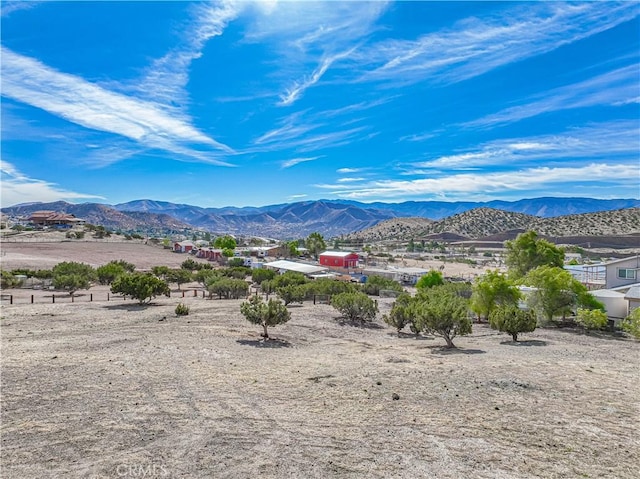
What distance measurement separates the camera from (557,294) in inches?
955

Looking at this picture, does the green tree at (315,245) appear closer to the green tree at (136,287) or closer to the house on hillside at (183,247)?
the house on hillside at (183,247)

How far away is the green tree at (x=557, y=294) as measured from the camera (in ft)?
77.9

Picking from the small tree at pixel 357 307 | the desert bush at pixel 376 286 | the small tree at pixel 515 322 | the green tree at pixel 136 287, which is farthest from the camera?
the desert bush at pixel 376 286

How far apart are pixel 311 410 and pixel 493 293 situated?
18767mm

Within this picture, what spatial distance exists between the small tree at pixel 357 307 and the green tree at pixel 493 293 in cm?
657

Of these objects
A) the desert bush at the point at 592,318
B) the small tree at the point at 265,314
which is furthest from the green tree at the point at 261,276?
the desert bush at the point at 592,318

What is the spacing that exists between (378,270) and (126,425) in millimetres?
52552

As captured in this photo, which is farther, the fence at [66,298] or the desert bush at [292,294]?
the desert bush at [292,294]

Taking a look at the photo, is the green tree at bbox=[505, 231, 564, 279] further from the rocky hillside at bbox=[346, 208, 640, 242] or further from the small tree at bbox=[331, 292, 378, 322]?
the rocky hillside at bbox=[346, 208, 640, 242]

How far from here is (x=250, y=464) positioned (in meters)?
7.33

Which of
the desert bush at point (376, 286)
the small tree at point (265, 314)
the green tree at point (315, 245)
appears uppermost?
the green tree at point (315, 245)

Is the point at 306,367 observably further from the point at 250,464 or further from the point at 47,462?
the point at 47,462

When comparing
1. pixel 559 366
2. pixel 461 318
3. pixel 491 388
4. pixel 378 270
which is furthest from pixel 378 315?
pixel 378 270

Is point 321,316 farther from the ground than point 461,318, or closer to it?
closer to it
